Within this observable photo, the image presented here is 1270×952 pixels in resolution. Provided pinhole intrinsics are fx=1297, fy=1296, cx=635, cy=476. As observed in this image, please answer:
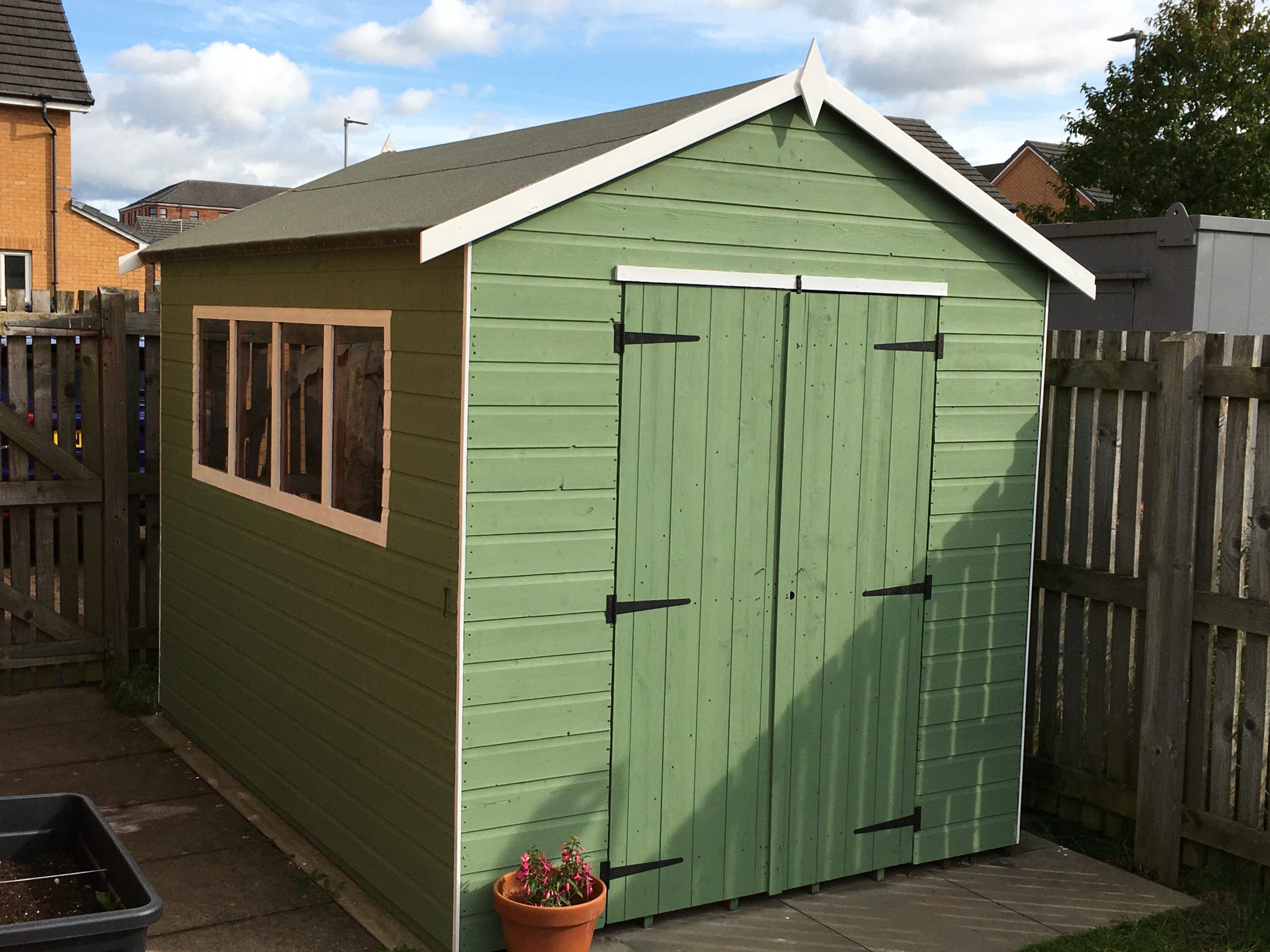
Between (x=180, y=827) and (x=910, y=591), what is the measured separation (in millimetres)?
3407

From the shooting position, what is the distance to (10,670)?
778 cm

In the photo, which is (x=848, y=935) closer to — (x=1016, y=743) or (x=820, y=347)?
(x=1016, y=743)

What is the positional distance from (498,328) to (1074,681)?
335 centimetres

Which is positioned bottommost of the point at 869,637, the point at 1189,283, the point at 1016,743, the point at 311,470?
the point at 1016,743

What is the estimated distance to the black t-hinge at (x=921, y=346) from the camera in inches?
205

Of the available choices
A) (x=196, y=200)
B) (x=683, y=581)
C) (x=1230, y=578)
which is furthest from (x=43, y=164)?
(x=196, y=200)

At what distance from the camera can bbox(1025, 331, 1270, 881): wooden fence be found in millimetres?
5211

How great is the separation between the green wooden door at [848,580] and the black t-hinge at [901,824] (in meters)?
0.02

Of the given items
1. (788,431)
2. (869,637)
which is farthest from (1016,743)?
(788,431)

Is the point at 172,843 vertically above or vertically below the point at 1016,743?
below

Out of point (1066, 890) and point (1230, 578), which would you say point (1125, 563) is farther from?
point (1066, 890)

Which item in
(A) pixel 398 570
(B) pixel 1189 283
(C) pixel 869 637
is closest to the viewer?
(A) pixel 398 570

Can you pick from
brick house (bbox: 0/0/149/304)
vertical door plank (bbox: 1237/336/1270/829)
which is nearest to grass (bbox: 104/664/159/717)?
vertical door plank (bbox: 1237/336/1270/829)

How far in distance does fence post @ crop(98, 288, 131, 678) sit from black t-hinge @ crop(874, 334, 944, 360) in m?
4.86
